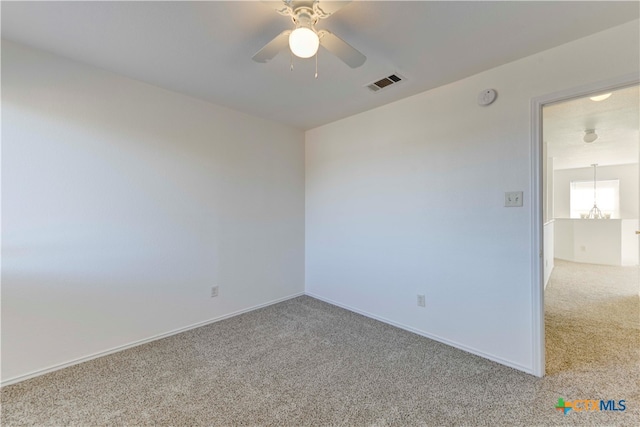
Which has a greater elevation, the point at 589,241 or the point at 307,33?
the point at 307,33

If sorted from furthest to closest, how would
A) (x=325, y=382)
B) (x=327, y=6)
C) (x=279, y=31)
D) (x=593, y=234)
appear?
(x=593, y=234)
(x=325, y=382)
(x=279, y=31)
(x=327, y=6)

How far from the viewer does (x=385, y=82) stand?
2.32 meters

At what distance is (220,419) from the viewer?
150cm

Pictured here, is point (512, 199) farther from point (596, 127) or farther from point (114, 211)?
point (114, 211)

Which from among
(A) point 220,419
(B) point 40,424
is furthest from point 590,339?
(B) point 40,424

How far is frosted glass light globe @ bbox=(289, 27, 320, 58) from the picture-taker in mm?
1240

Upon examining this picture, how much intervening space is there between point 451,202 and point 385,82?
4.05 ft

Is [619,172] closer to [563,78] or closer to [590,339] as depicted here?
[590,339]

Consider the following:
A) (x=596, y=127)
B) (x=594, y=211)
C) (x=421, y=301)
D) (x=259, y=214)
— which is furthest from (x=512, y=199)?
(x=594, y=211)

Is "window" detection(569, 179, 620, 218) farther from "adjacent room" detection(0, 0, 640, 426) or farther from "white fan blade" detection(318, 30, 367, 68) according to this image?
"white fan blade" detection(318, 30, 367, 68)

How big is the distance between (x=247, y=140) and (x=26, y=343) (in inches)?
99.2

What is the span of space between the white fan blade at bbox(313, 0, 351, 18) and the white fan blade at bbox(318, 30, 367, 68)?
0.10 metres

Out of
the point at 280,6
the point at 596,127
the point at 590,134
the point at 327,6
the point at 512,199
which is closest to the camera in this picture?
the point at 327,6

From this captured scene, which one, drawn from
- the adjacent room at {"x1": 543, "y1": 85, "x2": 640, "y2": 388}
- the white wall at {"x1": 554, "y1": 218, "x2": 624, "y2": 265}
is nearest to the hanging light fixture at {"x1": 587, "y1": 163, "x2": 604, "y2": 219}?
the adjacent room at {"x1": 543, "y1": 85, "x2": 640, "y2": 388}
